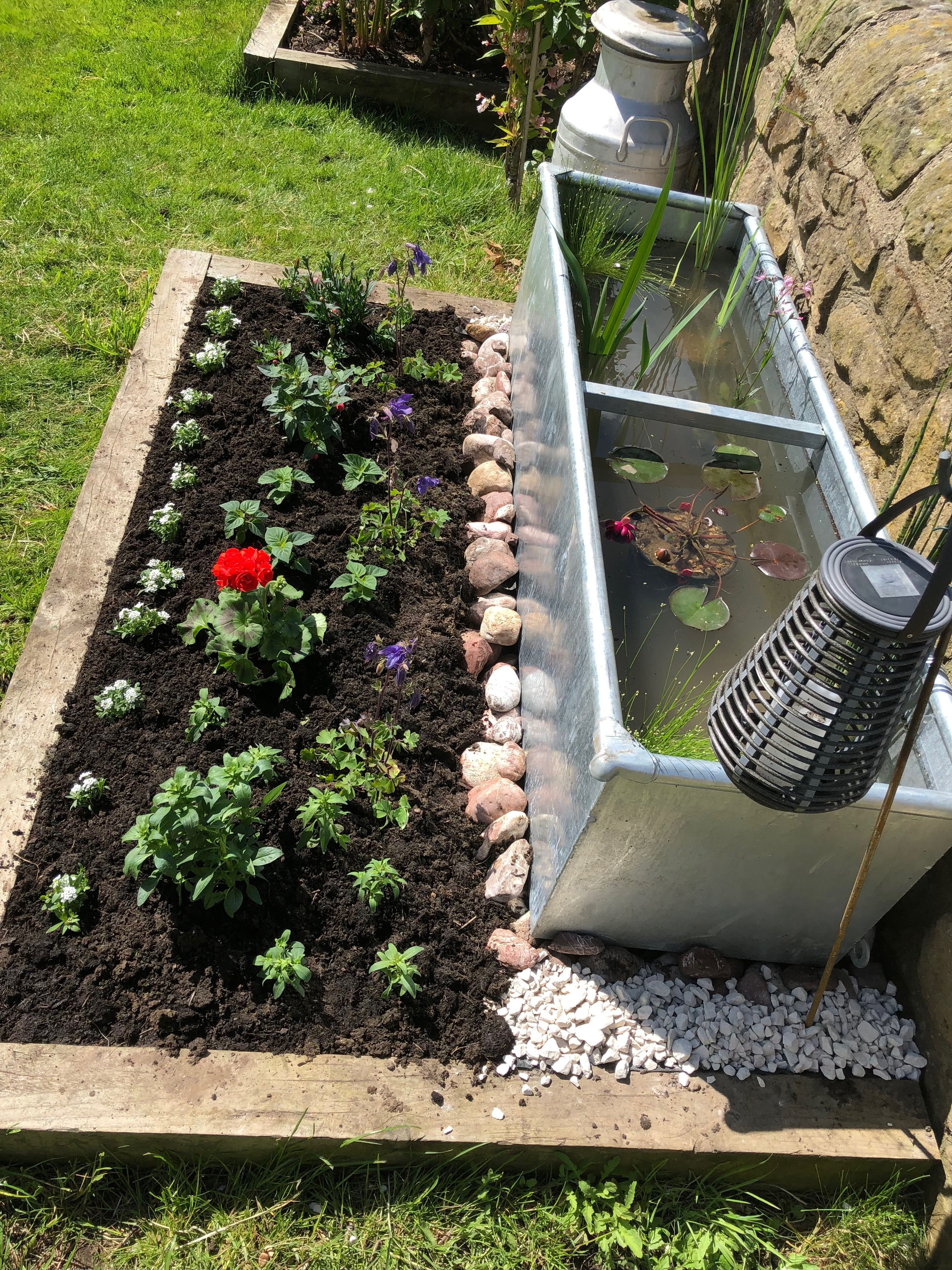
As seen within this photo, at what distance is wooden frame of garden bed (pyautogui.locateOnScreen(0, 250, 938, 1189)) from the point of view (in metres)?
1.58

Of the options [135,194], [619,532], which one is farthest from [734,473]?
[135,194]

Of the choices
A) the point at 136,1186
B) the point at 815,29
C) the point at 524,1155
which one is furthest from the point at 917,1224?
the point at 815,29

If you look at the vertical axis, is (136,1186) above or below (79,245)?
below

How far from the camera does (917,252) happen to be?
2.14 meters

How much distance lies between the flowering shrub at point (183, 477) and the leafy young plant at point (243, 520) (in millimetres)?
196

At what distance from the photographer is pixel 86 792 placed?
1958 millimetres

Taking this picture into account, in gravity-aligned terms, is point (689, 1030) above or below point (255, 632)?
below

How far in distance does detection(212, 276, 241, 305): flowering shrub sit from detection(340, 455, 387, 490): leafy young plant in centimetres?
97

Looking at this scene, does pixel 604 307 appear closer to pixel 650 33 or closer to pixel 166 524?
pixel 650 33

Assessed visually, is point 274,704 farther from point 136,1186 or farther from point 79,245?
point 79,245

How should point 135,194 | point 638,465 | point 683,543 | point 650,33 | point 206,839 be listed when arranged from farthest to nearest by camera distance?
point 135,194 → point 650,33 → point 638,465 → point 683,543 → point 206,839

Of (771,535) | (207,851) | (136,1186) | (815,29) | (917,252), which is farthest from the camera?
(815,29)

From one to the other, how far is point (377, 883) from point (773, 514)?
4.63 ft

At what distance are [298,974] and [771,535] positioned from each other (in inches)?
62.7
